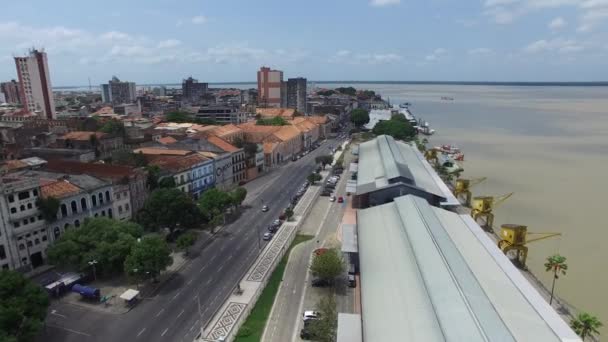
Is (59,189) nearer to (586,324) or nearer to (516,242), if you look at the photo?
(586,324)

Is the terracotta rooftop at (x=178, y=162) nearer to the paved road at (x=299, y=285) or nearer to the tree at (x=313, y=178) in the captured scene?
the tree at (x=313, y=178)

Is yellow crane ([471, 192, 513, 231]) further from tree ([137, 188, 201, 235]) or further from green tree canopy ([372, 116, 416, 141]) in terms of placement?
green tree canopy ([372, 116, 416, 141])

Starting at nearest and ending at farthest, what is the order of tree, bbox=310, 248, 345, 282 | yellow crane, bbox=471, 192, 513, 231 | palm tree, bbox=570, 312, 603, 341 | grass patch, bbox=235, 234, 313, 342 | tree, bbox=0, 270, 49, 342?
palm tree, bbox=570, 312, 603, 341
tree, bbox=0, 270, 49, 342
grass patch, bbox=235, 234, 313, 342
tree, bbox=310, 248, 345, 282
yellow crane, bbox=471, 192, 513, 231

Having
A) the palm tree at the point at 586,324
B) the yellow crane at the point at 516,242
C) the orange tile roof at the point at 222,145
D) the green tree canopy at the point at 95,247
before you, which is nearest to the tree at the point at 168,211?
the green tree canopy at the point at 95,247

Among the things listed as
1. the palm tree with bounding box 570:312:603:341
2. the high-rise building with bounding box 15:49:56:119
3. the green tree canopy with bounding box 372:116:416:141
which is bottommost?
the palm tree with bounding box 570:312:603:341

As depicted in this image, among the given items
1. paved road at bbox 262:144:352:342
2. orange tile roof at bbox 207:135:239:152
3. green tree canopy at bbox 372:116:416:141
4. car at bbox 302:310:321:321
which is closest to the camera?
paved road at bbox 262:144:352:342

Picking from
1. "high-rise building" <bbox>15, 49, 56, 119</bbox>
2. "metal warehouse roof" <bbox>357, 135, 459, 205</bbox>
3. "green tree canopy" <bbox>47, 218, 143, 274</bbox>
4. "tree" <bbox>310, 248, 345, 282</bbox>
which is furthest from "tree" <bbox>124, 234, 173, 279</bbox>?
"high-rise building" <bbox>15, 49, 56, 119</bbox>

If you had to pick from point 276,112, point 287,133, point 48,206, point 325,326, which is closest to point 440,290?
point 325,326
